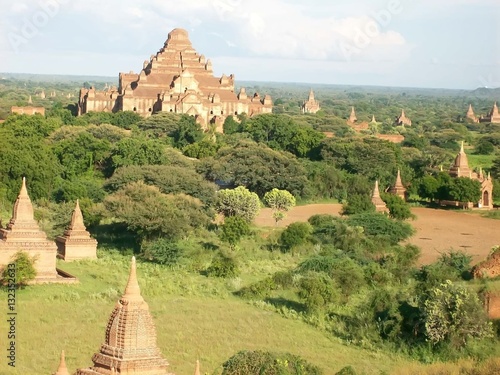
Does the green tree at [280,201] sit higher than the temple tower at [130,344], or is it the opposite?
the temple tower at [130,344]

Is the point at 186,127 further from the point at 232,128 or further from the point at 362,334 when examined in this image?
the point at 362,334

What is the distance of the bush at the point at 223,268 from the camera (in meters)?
36.8

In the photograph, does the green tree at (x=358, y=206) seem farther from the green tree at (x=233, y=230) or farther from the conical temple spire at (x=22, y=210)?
the conical temple spire at (x=22, y=210)

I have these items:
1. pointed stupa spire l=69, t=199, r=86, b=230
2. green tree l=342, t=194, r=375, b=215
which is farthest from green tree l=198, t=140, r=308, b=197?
pointed stupa spire l=69, t=199, r=86, b=230

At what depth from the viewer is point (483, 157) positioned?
78.7m

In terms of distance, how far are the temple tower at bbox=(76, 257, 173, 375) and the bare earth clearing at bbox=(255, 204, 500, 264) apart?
21.8 metres

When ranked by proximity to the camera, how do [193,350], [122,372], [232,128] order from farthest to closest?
[232,128] → [193,350] → [122,372]

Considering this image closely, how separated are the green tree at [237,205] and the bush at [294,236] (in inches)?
167

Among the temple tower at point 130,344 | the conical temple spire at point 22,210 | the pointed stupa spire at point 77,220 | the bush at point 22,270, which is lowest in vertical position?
the bush at point 22,270

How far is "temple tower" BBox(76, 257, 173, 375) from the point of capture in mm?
19219

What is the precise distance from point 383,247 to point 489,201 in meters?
15.6

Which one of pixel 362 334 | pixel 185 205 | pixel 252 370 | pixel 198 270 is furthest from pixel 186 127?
pixel 252 370

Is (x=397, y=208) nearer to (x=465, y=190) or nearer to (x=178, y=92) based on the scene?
(x=465, y=190)

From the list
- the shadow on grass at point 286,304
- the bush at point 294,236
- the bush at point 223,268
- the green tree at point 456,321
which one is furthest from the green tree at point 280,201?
the green tree at point 456,321
